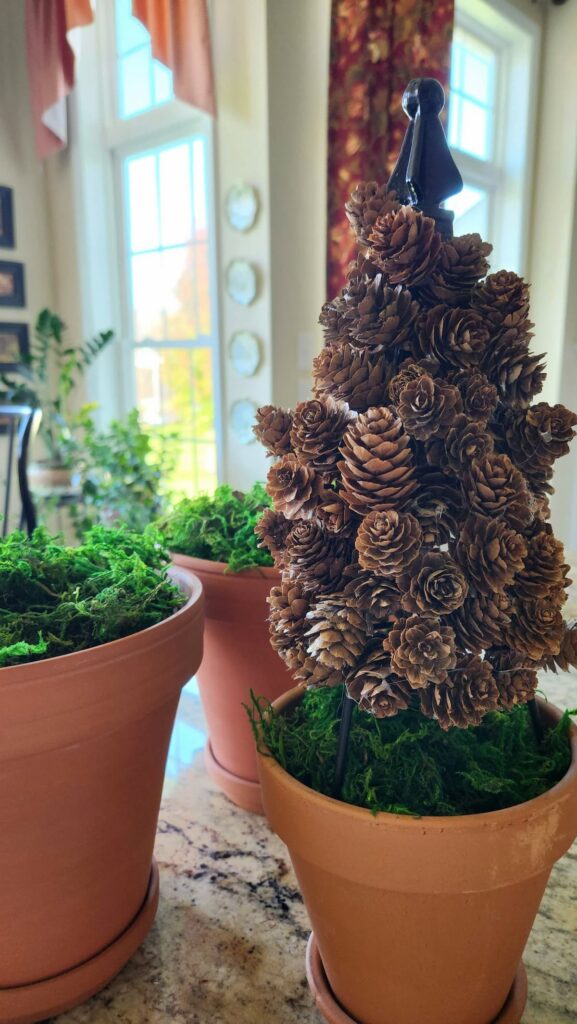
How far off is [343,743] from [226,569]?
386mm

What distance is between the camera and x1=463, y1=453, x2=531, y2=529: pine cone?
519 millimetres

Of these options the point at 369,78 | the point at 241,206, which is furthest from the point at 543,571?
the point at 369,78

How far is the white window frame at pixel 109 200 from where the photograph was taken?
2.83 metres

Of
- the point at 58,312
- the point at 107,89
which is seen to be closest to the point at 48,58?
the point at 107,89

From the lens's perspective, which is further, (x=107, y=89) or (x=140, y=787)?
(x=107, y=89)

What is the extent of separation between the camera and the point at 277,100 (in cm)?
227

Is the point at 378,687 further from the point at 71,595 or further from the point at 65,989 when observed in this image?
the point at 65,989

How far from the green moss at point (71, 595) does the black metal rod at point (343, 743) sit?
247mm

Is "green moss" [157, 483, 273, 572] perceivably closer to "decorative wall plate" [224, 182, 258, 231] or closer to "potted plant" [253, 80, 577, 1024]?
"potted plant" [253, 80, 577, 1024]

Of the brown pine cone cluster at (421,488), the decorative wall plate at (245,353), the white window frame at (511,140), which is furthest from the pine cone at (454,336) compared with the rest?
the white window frame at (511,140)

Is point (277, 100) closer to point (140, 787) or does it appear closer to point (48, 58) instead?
point (48, 58)

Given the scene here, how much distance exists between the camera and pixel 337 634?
535 millimetres

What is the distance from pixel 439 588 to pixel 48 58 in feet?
10.7

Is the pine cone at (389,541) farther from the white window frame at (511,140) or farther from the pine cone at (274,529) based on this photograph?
the white window frame at (511,140)
